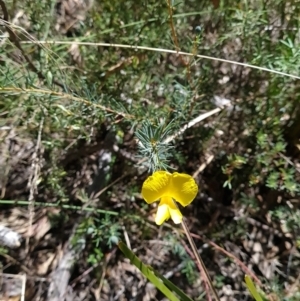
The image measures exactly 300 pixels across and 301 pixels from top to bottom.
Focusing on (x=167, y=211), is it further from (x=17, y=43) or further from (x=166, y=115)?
(x=17, y=43)

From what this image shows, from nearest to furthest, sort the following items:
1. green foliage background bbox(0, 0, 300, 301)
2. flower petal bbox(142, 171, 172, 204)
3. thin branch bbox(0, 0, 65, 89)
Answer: flower petal bbox(142, 171, 172, 204) → thin branch bbox(0, 0, 65, 89) → green foliage background bbox(0, 0, 300, 301)

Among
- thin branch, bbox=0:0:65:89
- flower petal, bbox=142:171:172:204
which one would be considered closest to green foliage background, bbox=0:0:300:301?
thin branch, bbox=0:0:65:89

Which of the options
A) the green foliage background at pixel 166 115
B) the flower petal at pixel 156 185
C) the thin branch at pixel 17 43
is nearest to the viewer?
the flower petal at pixel 156 185

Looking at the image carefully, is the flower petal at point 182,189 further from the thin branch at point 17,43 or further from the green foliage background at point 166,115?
the thin branch at point 17,43

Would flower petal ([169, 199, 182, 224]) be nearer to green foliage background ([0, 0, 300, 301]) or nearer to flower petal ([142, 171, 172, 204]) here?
flower petal ([142, 171, 172, 204])

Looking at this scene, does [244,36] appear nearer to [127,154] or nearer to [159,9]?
[159,9]

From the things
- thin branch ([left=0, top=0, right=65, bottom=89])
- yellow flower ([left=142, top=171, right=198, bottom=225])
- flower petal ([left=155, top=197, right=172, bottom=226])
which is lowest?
flower petal ([left=155, top=197, right=172, bottom=226])

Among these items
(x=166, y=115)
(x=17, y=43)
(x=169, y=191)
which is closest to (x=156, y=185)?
(x=169, y=191)

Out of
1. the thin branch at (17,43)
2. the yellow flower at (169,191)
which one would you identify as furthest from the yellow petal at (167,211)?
the thin branch at (17,43)
